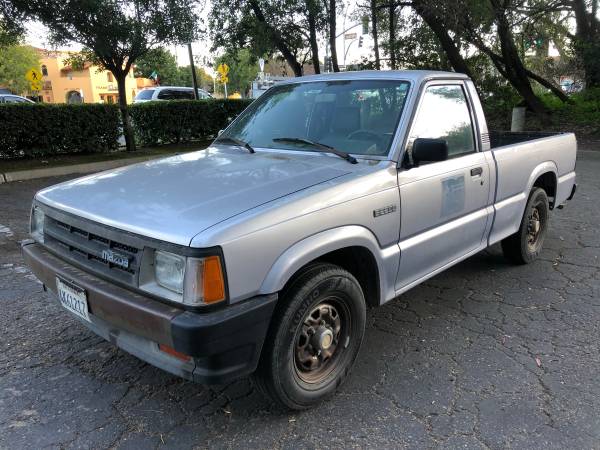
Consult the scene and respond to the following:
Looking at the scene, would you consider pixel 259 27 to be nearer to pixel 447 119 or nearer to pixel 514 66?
pixel 514 66

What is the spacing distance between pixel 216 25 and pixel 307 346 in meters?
12.8

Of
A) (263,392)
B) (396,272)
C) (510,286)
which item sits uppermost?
(396,272)

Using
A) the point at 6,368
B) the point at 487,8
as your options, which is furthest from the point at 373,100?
the point at 487,8

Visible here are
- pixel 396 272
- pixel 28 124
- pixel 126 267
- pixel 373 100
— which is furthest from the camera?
pixel 28 124

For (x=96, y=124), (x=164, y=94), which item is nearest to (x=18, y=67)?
(x=164, y=94)

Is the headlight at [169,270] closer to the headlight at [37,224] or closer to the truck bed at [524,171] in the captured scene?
the headlight at [37,224]

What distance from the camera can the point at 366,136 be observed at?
3455 millimetres

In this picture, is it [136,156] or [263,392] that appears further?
[136,156]

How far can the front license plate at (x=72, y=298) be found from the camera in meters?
2.67

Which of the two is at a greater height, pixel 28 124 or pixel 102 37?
pixel 102 37

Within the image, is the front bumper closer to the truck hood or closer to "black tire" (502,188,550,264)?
the truck hood

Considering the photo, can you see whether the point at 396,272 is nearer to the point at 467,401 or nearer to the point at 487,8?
the point at 467,401

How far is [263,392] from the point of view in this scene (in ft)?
8.66

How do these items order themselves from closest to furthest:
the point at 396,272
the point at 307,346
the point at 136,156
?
the point at 307,346 → the point at 396,272 → the point at 136,156
